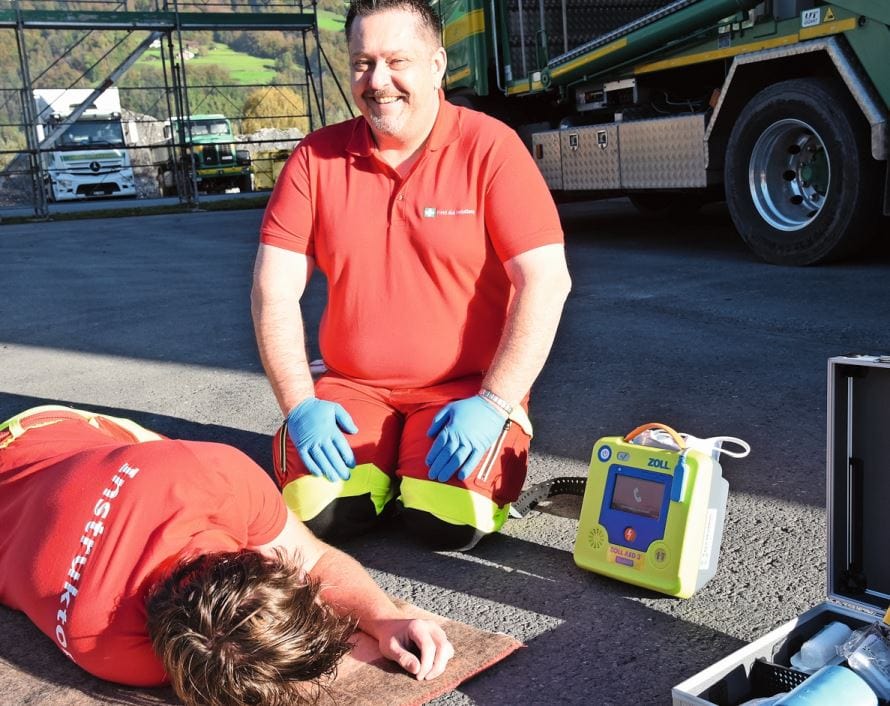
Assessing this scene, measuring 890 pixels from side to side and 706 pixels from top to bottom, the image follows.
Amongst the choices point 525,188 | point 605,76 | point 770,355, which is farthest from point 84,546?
point 605,76

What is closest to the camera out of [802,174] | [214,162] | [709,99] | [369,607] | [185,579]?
[185,579]

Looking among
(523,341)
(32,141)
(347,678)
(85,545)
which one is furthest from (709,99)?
(32,141)

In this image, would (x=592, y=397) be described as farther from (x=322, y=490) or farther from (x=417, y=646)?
(x=417, y=646)

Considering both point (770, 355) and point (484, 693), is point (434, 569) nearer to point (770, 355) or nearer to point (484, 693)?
point (484, 693)

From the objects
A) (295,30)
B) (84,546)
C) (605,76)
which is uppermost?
(295,30)

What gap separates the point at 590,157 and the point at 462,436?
658cm

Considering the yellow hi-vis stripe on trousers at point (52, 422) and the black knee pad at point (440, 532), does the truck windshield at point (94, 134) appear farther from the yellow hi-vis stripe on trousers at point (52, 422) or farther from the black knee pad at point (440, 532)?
the black knee pad at point (440, 532)

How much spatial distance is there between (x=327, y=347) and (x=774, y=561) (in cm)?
149

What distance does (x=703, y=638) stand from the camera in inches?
94.3

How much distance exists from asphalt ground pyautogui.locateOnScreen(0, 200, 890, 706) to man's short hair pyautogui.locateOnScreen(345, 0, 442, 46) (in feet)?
4.91

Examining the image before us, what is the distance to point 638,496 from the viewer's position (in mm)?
2605

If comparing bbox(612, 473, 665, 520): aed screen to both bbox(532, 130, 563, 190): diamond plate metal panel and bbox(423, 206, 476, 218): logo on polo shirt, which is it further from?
bbox(532, 130, 563, 190): diamond plate metal panel

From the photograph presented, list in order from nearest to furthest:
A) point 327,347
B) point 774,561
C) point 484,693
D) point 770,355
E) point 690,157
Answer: point 484,693
point 774,561
point 327,347
point 770,355
point 690,157

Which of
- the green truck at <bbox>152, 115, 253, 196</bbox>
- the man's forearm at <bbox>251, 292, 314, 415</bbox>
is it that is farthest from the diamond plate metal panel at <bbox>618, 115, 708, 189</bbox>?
the green truck at <bbox>152, 115, 253, 196</bbox>
